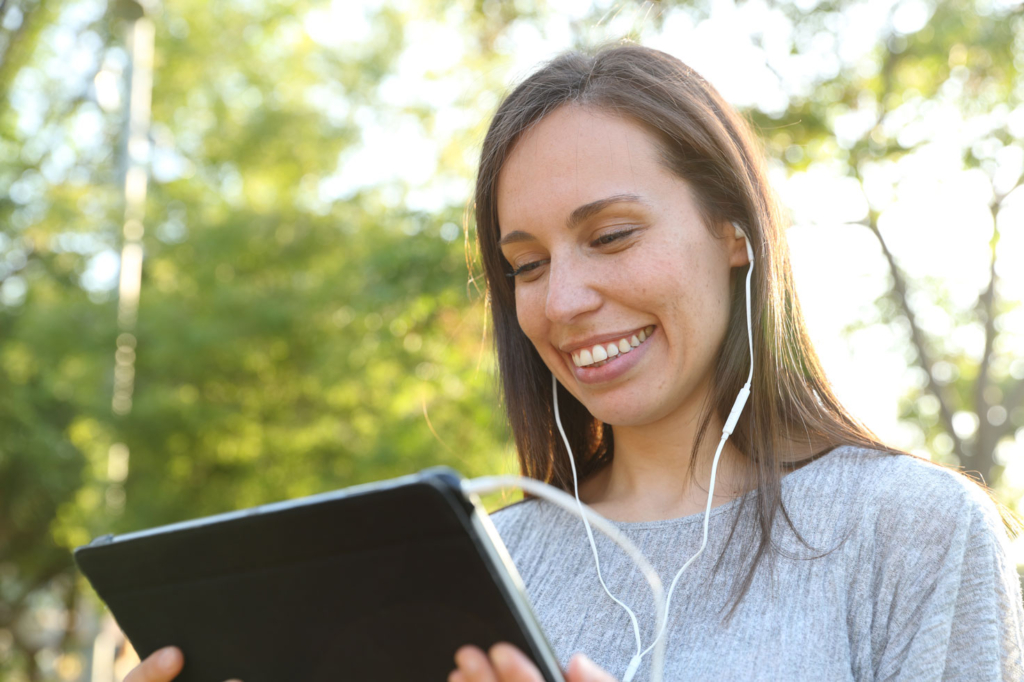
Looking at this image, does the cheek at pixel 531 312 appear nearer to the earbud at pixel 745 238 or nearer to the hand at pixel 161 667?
the earbud at pixel 745 238

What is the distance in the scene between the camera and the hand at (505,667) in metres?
1.08

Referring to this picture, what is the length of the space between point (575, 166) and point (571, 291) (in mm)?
250

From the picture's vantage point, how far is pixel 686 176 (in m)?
1.85

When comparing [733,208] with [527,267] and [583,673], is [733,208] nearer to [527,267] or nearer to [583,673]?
[527,267]

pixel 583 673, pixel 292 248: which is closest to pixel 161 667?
pixel 583 673

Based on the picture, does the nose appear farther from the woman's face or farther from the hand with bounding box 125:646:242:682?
the hand with bounding box 125:646:242:682

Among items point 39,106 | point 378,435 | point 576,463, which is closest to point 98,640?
point 378,435

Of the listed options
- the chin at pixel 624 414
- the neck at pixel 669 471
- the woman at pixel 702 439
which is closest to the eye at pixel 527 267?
the woman at pixel 702 439

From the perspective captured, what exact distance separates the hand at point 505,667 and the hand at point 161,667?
0.42 m

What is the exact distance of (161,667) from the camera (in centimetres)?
126

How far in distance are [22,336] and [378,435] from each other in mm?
4381

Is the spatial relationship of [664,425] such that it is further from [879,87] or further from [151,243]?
[151,243]

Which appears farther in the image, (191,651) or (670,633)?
(670,633)

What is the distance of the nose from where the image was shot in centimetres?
182
